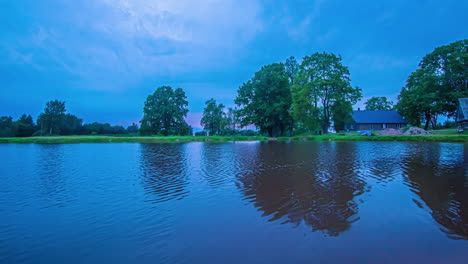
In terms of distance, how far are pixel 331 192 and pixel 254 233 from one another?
4.47 metres

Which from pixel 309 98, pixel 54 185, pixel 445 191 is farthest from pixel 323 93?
pixel 54 185

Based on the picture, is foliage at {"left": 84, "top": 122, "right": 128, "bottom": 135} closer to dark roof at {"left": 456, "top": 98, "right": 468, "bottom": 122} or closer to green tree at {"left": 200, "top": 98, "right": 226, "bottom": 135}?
green tree at {"left": 200, "top": 98, "right": 226, "bottom": 135}

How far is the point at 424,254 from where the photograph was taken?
426cm

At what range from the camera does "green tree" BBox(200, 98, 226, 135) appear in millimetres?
78375

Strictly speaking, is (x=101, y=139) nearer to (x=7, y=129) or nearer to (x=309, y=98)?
(x=309, y=98)

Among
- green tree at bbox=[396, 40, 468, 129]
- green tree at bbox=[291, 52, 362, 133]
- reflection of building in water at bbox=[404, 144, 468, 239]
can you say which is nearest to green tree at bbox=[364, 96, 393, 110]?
green tree at bbox=[396, 40, 468, 129]

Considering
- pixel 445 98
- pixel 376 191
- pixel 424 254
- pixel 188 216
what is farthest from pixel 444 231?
pixel 445 98

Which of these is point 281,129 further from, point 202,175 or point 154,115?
point 202,175

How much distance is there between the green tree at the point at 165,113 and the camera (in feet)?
209

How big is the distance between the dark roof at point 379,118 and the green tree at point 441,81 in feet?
47.3

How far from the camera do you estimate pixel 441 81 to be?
50.2 meters

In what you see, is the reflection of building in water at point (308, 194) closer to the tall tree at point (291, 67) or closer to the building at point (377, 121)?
the tall tree at point (291, 67)

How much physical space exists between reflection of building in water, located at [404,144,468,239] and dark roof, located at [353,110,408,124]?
6368 cm

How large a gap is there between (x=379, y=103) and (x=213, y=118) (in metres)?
64.9
